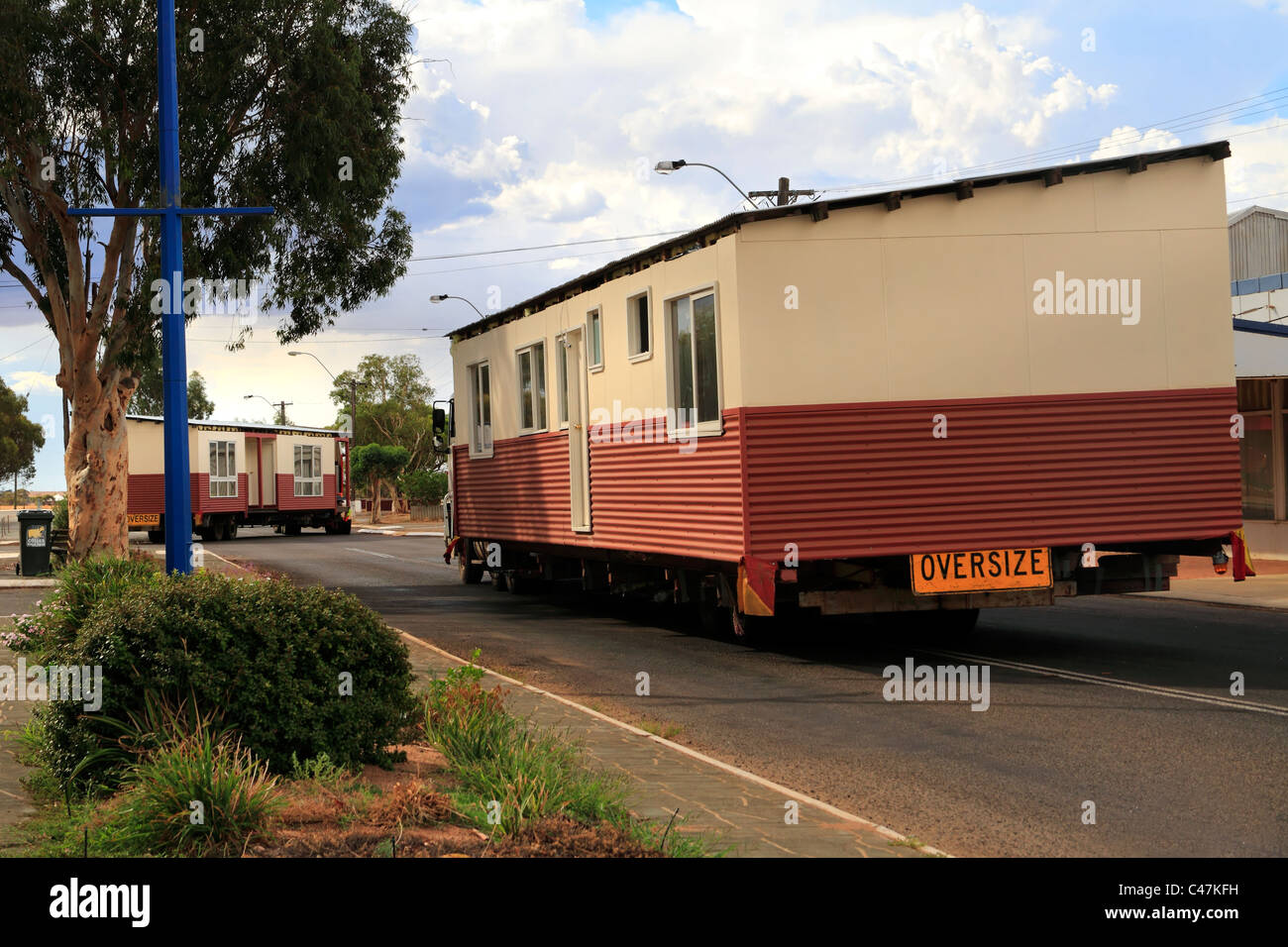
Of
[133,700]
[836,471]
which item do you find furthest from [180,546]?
[836,471]

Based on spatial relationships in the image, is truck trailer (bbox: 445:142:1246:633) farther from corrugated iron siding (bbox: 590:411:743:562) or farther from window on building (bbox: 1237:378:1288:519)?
window on building (bbox: 1237:378:1288:519)

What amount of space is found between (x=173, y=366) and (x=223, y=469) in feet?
113

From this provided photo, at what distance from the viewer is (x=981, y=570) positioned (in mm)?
11266

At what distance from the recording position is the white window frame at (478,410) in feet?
60.5

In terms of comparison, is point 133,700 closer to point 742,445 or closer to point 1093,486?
point 742,445

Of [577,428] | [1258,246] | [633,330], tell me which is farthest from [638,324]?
[1258,246]

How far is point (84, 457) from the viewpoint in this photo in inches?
942

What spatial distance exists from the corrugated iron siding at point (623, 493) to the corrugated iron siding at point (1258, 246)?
2765cm

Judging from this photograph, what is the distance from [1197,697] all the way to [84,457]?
1994 centimetres

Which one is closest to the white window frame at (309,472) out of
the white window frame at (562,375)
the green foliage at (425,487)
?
the green foliage at (425,487)

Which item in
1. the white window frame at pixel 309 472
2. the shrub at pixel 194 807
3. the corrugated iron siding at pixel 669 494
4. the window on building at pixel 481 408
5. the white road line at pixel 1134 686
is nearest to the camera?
the shrub at pixel 194 807

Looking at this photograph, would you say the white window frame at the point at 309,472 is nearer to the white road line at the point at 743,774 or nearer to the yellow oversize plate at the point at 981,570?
the white road line at the point at 743,774
